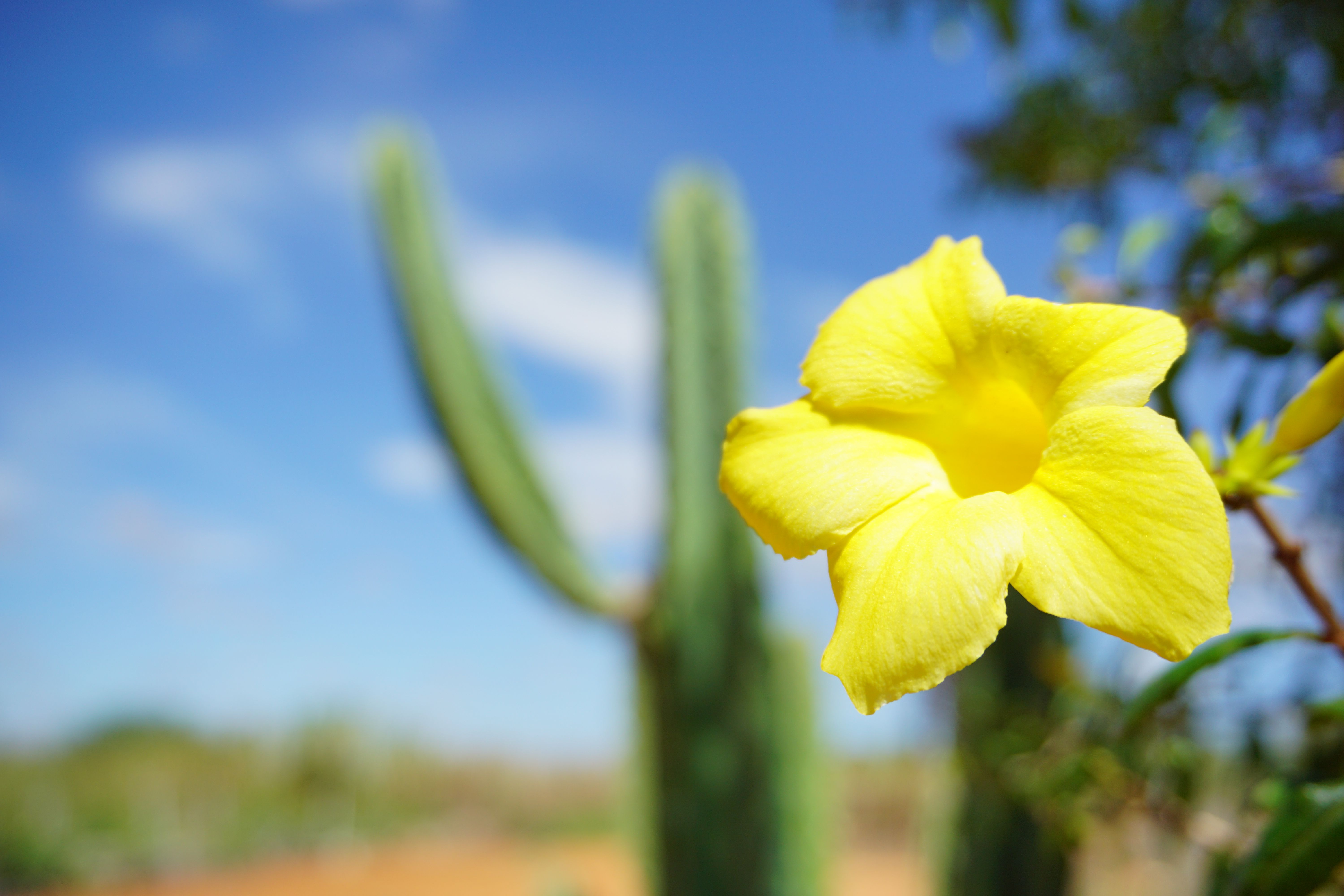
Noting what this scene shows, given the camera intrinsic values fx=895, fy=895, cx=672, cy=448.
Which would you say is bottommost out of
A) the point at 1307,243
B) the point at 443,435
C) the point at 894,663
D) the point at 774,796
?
the point at 774,796

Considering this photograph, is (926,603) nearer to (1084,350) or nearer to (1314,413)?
(1084,350)

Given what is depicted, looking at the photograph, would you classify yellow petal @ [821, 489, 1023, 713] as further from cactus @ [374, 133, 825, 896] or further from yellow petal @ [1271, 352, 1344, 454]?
cactus @ [374, 133, 825, 896]

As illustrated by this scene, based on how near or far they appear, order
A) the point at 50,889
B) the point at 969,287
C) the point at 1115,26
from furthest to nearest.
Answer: the point at 50,889 < the point at 1115,26 < the point at 969,287

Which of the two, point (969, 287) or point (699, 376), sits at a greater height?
point (699, 376)

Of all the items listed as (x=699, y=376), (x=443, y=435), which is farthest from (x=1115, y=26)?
(x=443, y=435)

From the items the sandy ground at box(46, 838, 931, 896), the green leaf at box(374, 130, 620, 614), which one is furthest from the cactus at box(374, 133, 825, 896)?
the sandy ground at box(46, 838, 931, 896)

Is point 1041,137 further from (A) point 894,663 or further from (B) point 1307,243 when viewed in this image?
(A) point 894,663

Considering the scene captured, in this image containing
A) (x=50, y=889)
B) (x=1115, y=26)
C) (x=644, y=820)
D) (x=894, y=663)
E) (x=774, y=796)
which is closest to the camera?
(x=894, y=663)

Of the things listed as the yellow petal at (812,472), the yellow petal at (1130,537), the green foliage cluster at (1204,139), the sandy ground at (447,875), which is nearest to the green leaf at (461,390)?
the green foliage cluster at (1204,139)
